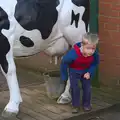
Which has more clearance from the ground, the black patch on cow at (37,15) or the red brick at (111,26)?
the black patch on cow at (37,15)

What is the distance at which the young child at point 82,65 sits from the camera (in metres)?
4.69

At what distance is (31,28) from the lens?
4.71 metres

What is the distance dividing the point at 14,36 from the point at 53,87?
4.42 feet

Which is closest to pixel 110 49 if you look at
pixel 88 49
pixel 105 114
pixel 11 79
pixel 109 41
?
pixel 109 41

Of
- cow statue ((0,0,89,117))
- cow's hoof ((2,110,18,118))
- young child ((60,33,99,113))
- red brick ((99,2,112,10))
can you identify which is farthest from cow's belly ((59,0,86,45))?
cow's hoof ((2,110,18,118))

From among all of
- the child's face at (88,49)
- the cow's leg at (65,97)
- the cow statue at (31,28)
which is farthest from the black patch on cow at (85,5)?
the cow's leg at (65,97)

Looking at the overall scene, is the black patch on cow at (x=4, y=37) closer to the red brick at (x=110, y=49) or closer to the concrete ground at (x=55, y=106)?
the concrete ground at (x=55, y=106)

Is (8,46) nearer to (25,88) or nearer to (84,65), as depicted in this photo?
(84,65)

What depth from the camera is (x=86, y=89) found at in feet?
16.4

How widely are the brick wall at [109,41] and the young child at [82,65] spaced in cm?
129

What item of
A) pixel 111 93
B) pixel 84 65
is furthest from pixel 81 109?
pixel 111 93

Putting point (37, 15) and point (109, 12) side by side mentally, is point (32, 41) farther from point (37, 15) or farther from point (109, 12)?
point (109, 12)

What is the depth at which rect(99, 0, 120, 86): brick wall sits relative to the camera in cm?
611

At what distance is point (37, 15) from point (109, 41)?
1908 millimetres
